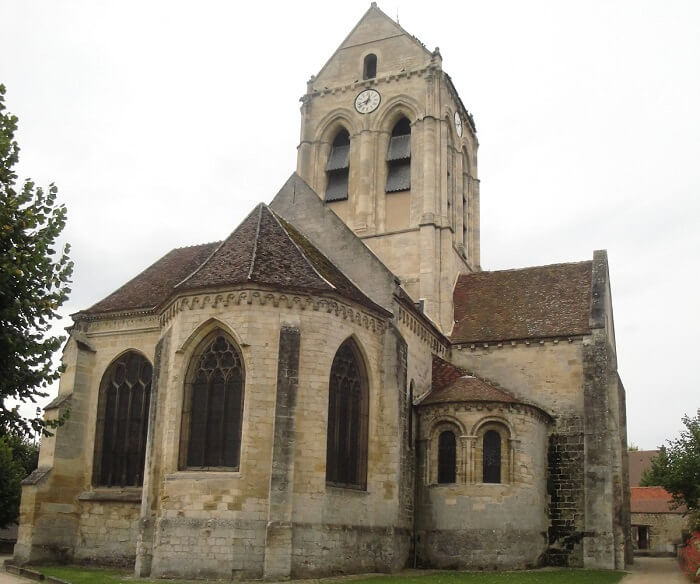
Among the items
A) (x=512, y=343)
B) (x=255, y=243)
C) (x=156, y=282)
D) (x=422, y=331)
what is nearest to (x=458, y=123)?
(x=512, y=343)

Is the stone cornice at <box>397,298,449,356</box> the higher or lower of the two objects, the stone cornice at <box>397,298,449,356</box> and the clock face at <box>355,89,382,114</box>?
the lower

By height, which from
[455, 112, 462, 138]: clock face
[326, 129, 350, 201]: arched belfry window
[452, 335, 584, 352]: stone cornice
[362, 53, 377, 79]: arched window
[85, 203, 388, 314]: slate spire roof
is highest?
[362, 53, 377, 79]: arched window

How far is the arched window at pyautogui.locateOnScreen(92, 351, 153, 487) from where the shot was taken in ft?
86.7

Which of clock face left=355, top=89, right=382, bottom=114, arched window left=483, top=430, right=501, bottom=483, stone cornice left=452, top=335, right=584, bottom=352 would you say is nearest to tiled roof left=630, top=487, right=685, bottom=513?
stone cornice left=452, top=335, right=584, bottom=352

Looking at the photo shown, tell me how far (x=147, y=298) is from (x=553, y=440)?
49.5 ft

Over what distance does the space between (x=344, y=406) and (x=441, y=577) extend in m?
5.42

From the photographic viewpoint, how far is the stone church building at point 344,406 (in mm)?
20969

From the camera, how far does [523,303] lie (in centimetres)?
3175

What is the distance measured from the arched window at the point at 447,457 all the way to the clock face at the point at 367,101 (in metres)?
17.0

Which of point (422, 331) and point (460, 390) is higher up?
point (422, 331)

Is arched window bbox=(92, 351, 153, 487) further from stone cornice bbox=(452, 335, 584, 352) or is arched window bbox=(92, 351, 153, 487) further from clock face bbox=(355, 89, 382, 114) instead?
clock face bbox=(355, 89, 382, 114)

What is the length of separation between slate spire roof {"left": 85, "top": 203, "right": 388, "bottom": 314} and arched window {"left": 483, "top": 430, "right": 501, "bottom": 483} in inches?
215

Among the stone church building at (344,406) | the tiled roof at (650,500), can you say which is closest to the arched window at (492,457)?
the stone church building at (344,406)

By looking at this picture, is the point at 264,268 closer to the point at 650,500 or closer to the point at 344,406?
the point at 344,406
